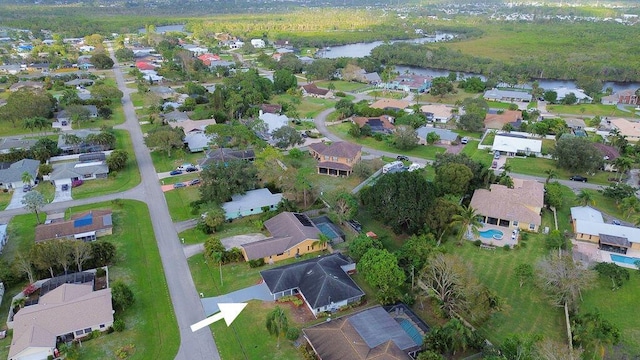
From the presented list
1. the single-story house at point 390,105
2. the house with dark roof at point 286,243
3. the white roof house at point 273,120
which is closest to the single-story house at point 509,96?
the single-story house at point 390,105

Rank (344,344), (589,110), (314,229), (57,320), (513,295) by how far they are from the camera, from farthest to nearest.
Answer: (589,110) → (314,229) → (513,295) → (57,320) → (344,344)

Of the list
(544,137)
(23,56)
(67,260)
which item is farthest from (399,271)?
(23,56)

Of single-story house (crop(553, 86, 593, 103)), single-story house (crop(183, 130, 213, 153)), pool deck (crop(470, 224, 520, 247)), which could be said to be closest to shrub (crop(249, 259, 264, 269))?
pool deck (crop(470, 224, 520, 247))

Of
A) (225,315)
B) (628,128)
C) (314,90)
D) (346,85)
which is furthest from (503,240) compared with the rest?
(346,85)

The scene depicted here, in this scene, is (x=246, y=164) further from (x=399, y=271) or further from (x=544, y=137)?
(x=544, y=137)

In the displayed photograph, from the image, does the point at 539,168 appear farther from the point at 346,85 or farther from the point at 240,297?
the point at 346,85

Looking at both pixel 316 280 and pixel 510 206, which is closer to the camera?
pixel 316 280

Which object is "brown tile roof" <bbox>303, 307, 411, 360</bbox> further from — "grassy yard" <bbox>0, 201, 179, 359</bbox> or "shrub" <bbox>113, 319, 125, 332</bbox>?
"shrub" <bbox>113, 319, 125, 332</bbox>
